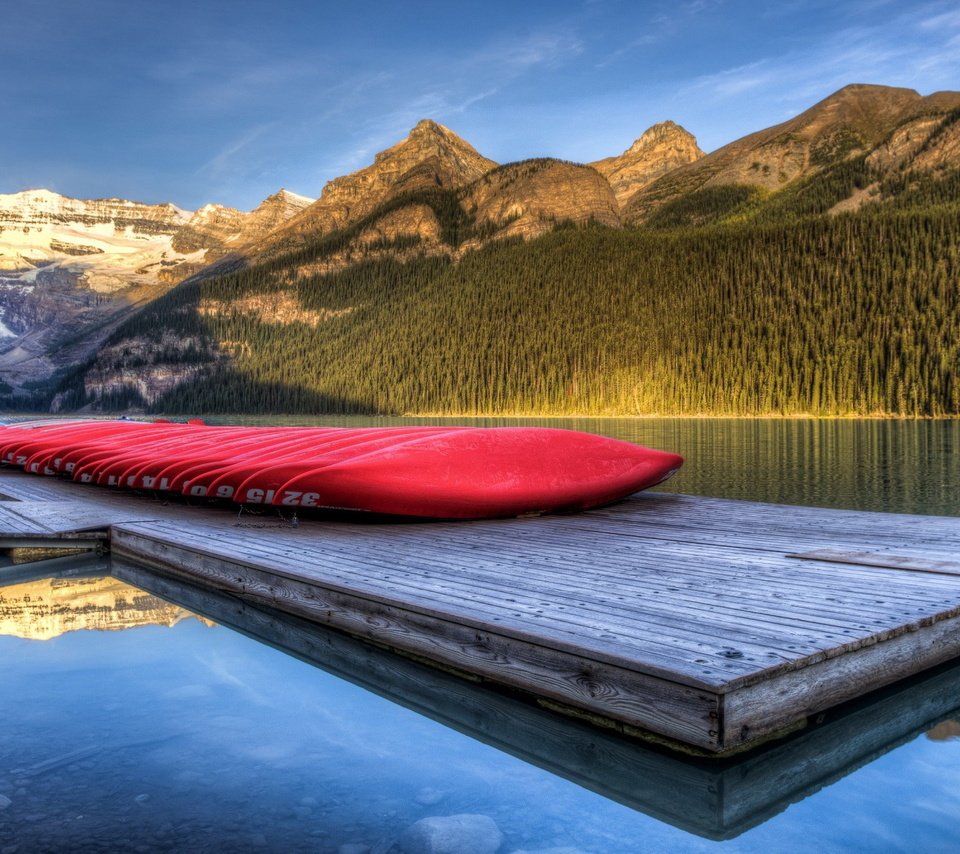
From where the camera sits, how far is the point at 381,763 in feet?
11.2

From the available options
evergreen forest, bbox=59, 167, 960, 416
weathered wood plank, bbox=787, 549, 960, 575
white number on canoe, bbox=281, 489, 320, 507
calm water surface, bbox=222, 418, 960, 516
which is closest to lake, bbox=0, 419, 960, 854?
weathered wood plank, bbox=787, 549, 960, 575

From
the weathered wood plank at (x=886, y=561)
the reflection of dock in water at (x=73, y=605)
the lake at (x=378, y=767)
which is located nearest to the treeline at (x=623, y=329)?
the weathered wood plank at (x=886, y=561)

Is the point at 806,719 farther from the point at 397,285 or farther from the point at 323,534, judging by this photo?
the point at 397,285

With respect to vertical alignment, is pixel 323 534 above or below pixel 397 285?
below

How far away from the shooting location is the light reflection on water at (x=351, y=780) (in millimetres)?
2781

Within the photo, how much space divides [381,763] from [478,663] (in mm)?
655

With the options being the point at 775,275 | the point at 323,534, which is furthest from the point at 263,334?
the point at 323,534

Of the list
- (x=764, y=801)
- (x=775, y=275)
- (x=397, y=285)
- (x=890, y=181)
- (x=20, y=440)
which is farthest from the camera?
(x=890, y=181)

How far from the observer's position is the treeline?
70.9 meters

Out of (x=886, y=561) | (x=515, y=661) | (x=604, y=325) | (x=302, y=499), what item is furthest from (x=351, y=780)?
(x=604, y=325)

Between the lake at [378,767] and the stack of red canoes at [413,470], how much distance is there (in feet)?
7.42

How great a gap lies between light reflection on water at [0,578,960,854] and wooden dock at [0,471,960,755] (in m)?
0.23

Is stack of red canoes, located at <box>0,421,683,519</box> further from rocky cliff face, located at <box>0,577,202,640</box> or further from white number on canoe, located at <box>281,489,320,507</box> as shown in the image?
rocky cliff face, located at <box>0,577,202,640</box>

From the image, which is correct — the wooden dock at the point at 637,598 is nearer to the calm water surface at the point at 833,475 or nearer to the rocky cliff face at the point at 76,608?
the rocky cliff face at the point at 76,608
